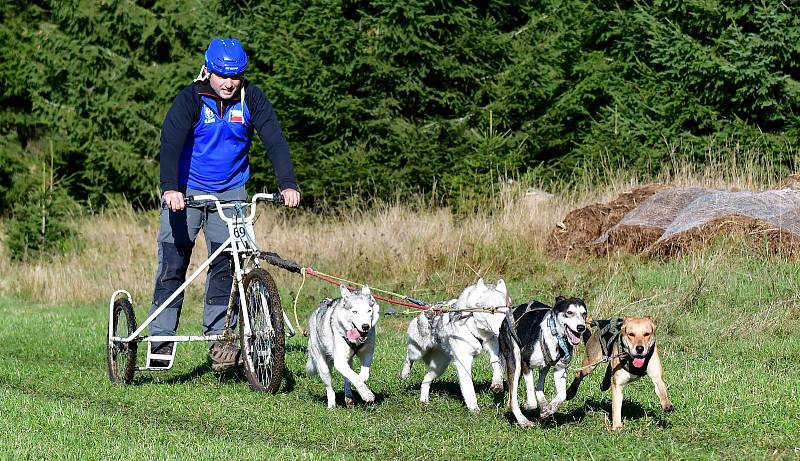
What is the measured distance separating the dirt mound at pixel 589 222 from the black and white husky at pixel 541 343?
7.36 meters

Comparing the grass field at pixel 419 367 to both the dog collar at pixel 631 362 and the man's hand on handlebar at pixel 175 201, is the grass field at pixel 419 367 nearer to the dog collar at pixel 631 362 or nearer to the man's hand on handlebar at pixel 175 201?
the dog collar at pixel 631 362

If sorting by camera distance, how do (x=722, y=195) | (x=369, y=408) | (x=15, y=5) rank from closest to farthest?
(x=369, y=408) → (x=722, y=195) → (x=15, y=5)

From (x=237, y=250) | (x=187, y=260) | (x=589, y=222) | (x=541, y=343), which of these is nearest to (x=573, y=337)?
(x=541, y=343)

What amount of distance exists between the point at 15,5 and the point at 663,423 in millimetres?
25788

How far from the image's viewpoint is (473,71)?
19641mm

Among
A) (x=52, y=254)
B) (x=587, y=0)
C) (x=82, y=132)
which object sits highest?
(x=587, y=0)

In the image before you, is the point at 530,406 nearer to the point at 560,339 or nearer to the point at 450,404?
the point at 560,339

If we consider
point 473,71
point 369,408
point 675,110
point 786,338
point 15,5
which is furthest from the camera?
point 15,5

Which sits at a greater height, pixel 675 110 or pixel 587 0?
pixel 587 0

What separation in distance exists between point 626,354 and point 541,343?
53cm

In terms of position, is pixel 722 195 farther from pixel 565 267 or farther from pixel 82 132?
pixel 82 132

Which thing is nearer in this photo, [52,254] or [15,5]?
[52,254]

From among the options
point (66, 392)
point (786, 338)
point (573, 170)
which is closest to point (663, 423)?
point (786, 338)

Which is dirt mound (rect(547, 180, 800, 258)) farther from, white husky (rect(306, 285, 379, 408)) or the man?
white husky (rect(306, 285, 379, 408))
